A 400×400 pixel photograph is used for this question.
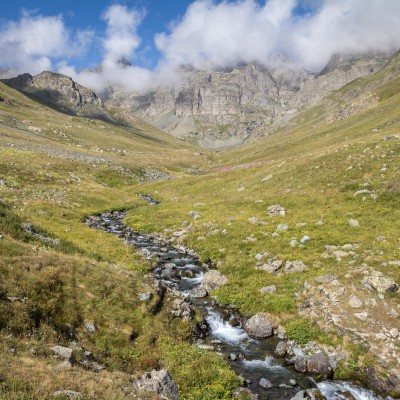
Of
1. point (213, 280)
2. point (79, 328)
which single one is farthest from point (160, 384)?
point (213, 280)

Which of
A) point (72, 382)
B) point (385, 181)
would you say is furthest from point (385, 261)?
point (72, 382)

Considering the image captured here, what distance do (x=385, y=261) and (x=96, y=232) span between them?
27.1 metres

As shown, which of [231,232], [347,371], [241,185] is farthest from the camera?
[241,185]

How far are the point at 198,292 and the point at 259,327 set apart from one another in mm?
5768

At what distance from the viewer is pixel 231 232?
32.5 m

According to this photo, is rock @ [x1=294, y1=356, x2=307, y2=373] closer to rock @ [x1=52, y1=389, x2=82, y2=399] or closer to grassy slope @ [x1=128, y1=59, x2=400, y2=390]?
grassy slope @ [x1=128, y1=59, x2=400, y2=390]

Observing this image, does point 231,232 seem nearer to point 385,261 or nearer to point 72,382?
point 385,261

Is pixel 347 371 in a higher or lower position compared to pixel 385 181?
Answer: lower

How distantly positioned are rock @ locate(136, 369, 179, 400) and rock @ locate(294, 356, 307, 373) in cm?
617

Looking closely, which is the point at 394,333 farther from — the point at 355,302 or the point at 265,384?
the point at 265,384

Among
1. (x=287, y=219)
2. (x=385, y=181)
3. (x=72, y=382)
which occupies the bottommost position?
(x=72, y=382)

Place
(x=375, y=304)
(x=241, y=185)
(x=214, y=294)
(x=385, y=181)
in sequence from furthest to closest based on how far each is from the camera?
(x=241, y=185) → (x=385, y=181) → (x=214, y=294) → (x=375, y=304)

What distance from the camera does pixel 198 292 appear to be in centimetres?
2323

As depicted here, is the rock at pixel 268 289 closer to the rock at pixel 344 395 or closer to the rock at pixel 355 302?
the rock at pixel 355 302
